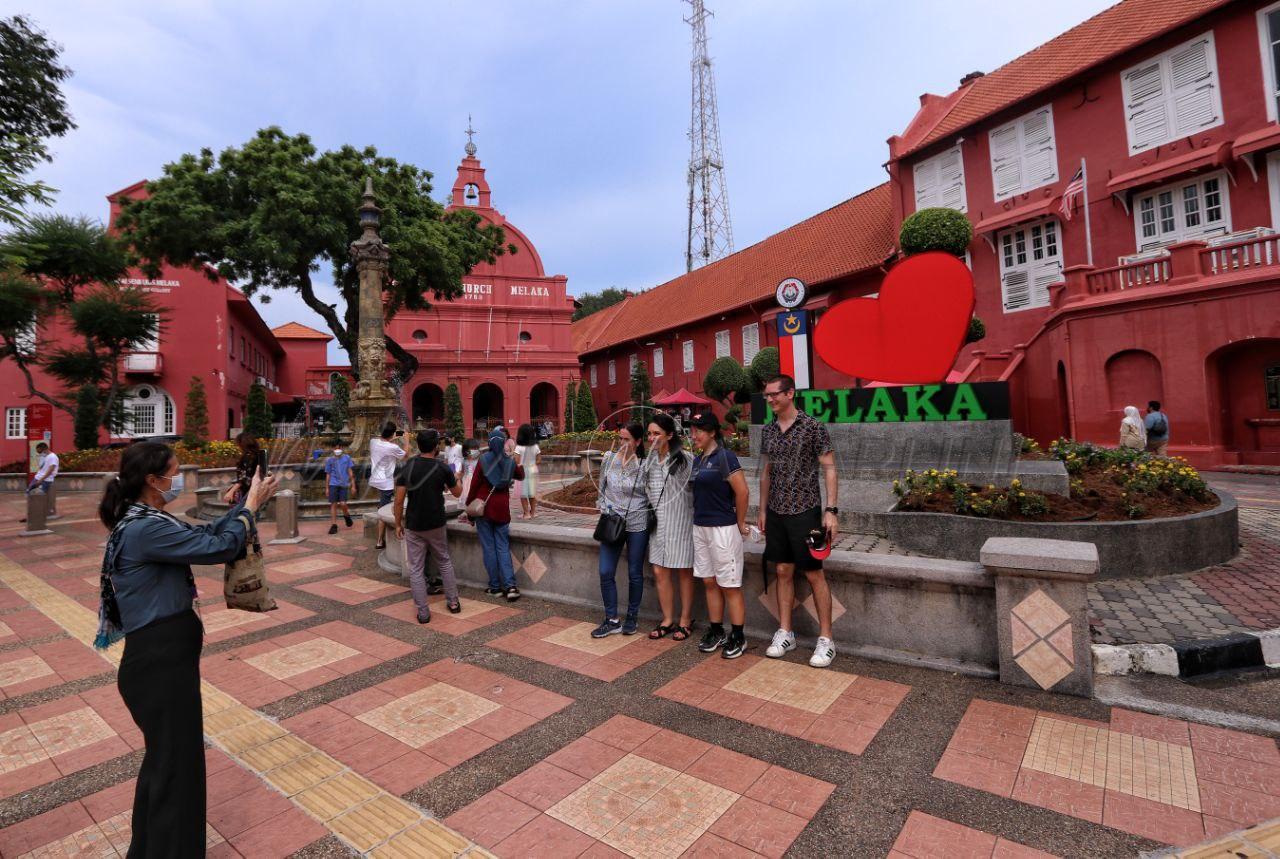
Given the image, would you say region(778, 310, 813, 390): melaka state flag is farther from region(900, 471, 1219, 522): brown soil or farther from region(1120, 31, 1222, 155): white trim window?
region(1120, 31, 1222, 155): white trim window

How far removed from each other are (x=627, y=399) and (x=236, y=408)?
67.4ft

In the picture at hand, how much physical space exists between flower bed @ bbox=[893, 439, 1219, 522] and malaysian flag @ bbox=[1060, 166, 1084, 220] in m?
11.2

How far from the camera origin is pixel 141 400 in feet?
86.8

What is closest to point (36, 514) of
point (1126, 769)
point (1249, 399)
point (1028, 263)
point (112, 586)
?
point (112, 586)

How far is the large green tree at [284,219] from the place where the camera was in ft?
67.9

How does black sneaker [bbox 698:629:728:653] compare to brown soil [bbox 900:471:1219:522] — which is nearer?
black sneaker [bbox 698:629:728:653]

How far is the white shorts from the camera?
4.48 meters

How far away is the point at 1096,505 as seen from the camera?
6969 millimetres

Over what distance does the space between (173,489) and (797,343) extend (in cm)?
1000

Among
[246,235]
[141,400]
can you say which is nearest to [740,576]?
[246,235]

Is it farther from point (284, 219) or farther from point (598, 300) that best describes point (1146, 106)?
point (598, 300)

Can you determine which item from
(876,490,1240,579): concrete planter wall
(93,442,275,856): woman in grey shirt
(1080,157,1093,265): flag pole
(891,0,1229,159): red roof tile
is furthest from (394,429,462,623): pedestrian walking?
(891,0,1229,159): red roof tile

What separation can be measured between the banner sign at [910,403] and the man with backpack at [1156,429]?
6.09 meters

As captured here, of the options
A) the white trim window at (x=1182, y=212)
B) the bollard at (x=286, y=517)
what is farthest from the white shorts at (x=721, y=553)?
the white trim window at (x=1182, y=212)
